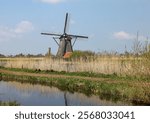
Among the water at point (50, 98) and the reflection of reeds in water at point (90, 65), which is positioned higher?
the reflection of reeds in water at point (90, 65)

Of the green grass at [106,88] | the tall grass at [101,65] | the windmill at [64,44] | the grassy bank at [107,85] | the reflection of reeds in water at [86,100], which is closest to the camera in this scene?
the tall grass at [101,65]

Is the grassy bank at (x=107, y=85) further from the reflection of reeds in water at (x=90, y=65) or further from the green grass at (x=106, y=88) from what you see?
the reflection of reeds in water at (x=90, y=65)

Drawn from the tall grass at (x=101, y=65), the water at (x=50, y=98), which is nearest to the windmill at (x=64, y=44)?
the tall grass at (x=101, y=65)

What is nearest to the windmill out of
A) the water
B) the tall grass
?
the tall grass

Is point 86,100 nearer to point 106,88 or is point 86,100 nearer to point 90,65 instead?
point 106,88

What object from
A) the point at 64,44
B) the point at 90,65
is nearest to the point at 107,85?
the point at 90,65

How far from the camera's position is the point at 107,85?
1686 centimetres

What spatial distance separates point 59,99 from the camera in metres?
15.5

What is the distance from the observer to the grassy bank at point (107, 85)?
1298cm

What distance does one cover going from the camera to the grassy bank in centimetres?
1298

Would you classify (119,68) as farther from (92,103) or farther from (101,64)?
(92,103)

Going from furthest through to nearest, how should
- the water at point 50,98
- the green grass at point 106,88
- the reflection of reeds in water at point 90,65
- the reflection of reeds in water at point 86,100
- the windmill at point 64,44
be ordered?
1. the windmill at point 64,44
2. the reflection of reeds in water at point 90,65
3. the water at point 50,98
4. the reflection of reeds in water at point 86,100
5. the green grass at point 106,88

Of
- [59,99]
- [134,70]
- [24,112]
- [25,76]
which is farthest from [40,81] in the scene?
[24,112]

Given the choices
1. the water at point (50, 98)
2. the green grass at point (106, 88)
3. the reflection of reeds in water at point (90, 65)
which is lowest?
the water at point (50, 98)
